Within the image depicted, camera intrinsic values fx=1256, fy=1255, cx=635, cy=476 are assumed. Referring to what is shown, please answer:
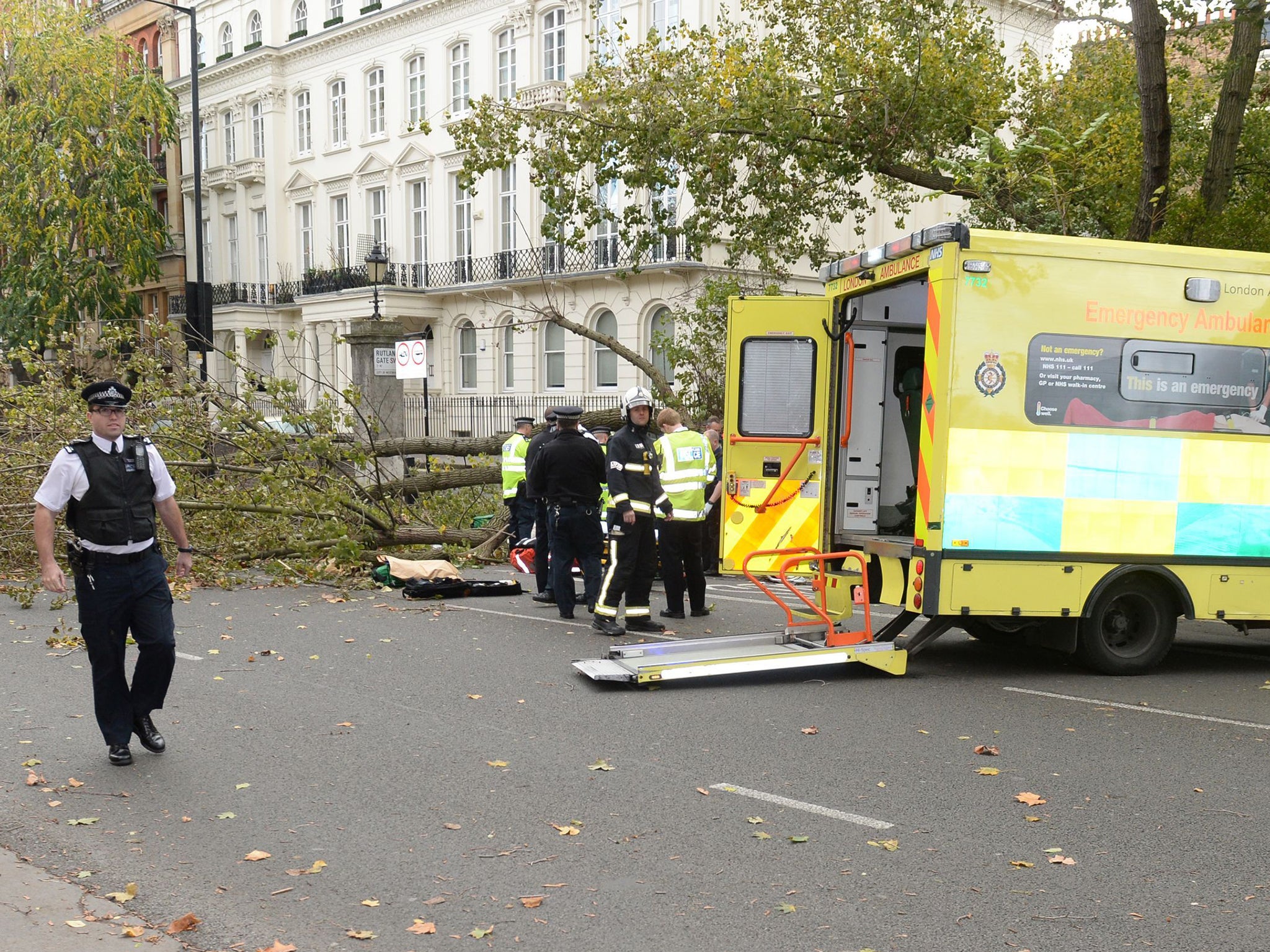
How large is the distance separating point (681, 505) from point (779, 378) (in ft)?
5.80

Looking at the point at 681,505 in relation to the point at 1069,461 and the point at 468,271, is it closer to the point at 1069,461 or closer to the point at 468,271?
the point at 1069,461

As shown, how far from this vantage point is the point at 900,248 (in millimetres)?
8766

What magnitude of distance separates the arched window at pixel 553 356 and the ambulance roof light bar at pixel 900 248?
2243 centimetres

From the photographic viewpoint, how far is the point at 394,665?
9094 millimetres

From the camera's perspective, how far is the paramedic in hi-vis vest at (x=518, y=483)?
1547cm

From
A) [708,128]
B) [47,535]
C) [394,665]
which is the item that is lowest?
[394,665]

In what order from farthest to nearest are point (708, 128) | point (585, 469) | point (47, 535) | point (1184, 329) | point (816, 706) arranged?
point (708, 128), point (585, 469), point (1184, 329), point (816, 706), point (47, 535)

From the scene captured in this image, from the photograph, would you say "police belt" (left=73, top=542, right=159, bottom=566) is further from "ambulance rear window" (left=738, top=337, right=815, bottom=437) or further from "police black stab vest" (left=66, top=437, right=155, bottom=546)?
"ambulance rear window" (left=738, top=337, right=815, bottom=437)

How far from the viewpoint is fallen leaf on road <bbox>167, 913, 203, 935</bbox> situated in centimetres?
432

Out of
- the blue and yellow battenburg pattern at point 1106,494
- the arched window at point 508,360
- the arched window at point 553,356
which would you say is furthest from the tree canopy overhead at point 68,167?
the blue and yellow battenburg pattern at point 1106,494

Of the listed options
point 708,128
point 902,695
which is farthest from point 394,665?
point 708,128

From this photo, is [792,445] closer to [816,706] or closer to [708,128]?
[816,706]

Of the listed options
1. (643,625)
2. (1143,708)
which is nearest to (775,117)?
(643,625)

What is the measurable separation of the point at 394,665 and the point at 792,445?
11.4ft
